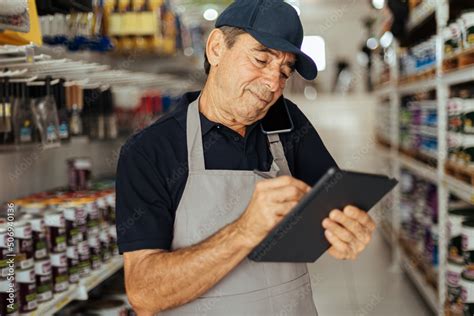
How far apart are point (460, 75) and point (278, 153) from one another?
1.75 meters

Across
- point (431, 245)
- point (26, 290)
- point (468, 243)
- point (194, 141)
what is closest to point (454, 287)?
point (468, 243)

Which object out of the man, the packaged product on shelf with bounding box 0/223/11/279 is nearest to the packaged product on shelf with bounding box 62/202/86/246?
the packaged product on shelf with bounding box 0/223/11/279

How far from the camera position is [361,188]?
4.69ft

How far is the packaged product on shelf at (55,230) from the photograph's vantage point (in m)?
2.38

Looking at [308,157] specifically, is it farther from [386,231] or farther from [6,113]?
[386,231]

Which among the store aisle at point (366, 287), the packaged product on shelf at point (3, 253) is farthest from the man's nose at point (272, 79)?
the store aisle at point (366, 287)

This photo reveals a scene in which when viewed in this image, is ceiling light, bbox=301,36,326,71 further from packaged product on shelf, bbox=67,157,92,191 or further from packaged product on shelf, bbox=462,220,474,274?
packaged product on shelf, bbox=462,220,474,274

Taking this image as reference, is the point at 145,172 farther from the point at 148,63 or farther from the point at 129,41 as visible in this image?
the point at 148,63

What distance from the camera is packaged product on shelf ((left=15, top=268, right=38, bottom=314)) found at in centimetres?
211

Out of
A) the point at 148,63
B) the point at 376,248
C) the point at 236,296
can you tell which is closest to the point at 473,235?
the point at 236,296

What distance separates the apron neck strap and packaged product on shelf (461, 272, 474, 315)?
1371mm

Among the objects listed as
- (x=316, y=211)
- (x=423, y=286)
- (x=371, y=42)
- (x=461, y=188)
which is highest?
(x=371, y=42)

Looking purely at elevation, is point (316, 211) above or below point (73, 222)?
above

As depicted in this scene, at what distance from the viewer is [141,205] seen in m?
1.59
